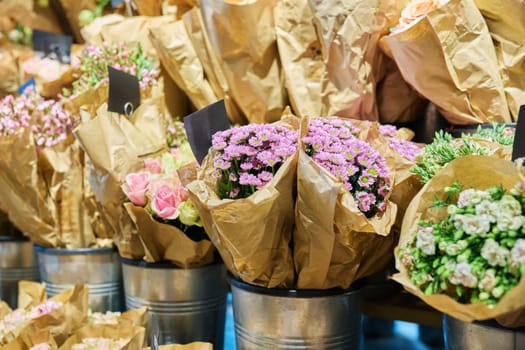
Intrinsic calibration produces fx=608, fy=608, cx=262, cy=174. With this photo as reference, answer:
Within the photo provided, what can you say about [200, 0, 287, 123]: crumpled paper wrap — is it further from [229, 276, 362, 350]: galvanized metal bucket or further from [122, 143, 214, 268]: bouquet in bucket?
[229, 276, 362, 350]: galvanized metal bucket

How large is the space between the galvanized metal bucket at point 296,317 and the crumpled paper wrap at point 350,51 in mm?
509

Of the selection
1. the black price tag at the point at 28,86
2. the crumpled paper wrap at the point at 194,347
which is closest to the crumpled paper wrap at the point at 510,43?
the crumpled paper wrap at the point at 194,347

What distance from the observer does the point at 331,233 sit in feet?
3.41

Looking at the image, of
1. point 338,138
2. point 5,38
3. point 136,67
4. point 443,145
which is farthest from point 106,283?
point 5,38

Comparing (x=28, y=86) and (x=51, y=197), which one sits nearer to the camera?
(x=51, y=197)

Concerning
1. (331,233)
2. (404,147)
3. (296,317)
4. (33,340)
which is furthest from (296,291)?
(33,340)

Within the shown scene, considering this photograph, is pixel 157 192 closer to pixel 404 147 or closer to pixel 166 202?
pixel 166 202

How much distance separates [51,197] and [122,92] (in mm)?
410

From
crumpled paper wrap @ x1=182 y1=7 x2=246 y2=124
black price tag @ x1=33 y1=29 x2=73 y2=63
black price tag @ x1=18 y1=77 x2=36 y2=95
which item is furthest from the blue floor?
black price tag @ x1=33 y1=29 x2=73 y2=63

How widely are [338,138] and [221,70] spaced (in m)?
0.62

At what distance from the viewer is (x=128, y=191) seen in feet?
4.57

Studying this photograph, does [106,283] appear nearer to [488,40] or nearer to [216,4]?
[216,4]

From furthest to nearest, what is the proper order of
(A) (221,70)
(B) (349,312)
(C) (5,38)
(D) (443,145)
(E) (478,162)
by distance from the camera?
1. (C) (5,38)
2. (A) (221,70)
3. (B) (349,312)
4. (D) (443,145)
5. (E) (478,162)

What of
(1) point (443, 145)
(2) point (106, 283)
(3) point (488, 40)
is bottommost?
(2) point (106, 283)
